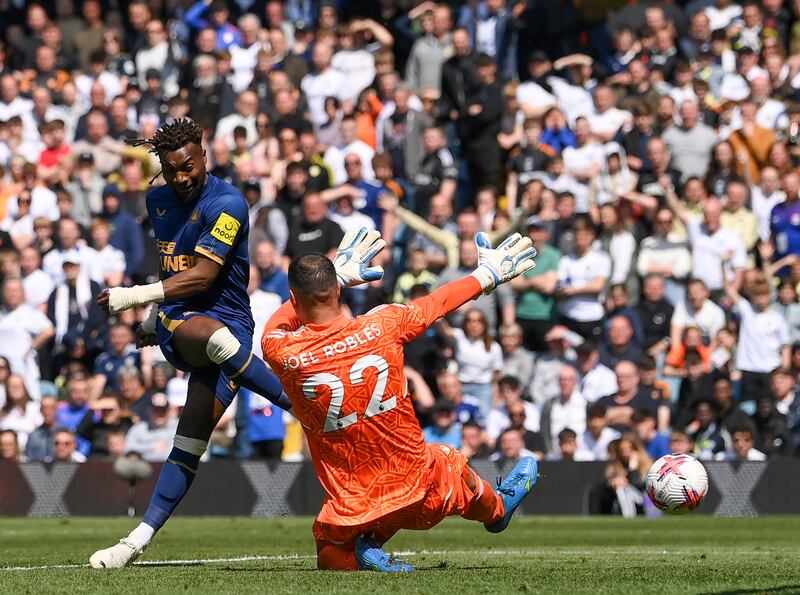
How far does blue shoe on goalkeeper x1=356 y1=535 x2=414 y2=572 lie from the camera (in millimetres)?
8617

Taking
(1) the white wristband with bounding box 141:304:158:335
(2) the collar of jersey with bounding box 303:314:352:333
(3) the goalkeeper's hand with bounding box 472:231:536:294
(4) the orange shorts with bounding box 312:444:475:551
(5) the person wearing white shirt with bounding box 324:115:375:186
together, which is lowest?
(5) the person wearing white shirt with bounding box 324:115:375:186

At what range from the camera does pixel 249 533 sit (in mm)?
Result: 13570

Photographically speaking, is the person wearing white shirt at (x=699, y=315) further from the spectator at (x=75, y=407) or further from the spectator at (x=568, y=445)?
the spectator at (x=75, y=407)

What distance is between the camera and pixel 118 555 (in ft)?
30.0

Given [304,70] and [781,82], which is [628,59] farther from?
[304,70]

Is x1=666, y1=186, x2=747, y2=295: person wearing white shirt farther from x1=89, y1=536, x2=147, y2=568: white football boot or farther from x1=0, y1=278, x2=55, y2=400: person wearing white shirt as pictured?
x1=89, y1=536, x2=147, y2=568: white football boot

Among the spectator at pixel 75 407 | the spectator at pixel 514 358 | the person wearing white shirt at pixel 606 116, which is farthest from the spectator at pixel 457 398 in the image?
the person wearing white shirt at pixel 606 116

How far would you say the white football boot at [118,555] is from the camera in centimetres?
909

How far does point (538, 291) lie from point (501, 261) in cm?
999

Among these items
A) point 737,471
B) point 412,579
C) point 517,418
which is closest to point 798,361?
point 737,471

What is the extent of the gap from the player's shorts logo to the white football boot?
73.0 inches

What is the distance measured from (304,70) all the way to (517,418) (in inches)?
291

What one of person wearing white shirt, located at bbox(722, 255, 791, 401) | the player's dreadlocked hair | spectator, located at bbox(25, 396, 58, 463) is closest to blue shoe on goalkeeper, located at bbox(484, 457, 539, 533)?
the player's dreadlocked hair

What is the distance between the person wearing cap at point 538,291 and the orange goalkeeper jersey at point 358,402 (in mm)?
10172
